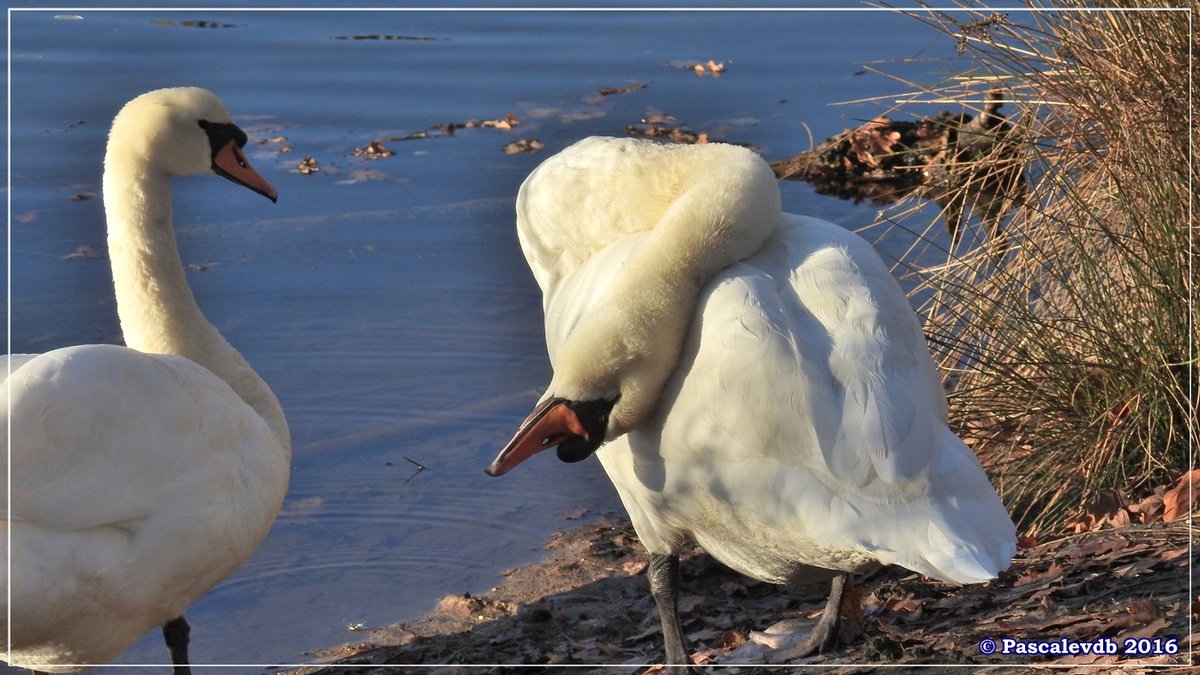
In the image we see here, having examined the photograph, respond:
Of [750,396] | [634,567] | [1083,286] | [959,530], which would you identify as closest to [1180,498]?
[1083,286]

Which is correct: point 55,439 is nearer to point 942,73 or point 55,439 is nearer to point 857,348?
point 857,348

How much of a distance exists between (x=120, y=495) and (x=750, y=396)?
181 cm

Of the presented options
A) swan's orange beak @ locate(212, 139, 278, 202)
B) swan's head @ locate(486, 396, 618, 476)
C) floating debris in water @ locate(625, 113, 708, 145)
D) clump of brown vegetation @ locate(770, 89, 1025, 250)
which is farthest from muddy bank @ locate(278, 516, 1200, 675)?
floating debris in water @ locate(625, 113, 708, 145)

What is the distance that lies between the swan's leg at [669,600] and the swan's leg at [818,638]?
293 millimetres

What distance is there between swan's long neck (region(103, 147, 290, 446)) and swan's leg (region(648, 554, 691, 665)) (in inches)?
60.9

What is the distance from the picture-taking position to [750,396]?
11.3 feet

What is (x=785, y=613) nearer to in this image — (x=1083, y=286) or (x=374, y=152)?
(x=1083, y=286)

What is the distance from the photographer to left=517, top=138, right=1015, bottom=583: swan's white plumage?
3389mm

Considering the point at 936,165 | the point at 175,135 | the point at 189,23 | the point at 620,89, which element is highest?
the point at 175,135

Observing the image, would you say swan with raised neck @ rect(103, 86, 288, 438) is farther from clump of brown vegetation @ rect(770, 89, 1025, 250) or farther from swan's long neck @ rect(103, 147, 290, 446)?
clump of brown vegetation @ rect(770, 89, 1025, 250)

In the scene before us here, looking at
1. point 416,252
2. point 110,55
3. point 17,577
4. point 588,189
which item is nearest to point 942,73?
point 588,189

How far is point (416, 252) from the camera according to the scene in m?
8.57

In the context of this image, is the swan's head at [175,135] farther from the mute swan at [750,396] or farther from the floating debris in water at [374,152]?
the floating debris in water at [374,152]

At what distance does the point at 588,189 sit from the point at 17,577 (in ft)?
6.43
